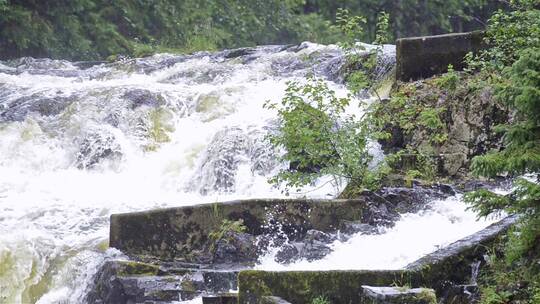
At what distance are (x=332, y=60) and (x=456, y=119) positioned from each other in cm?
430

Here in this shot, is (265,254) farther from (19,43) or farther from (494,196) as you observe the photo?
(19,43)

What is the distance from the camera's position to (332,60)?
15.8 m

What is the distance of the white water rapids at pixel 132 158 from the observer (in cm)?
998

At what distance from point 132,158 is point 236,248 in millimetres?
4041

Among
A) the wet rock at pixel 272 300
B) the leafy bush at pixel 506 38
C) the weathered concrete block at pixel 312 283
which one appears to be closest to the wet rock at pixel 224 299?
the weathered concrete block at pixel 312 283

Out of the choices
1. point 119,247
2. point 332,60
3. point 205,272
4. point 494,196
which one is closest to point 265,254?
point 205,272

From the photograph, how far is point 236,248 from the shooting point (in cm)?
992

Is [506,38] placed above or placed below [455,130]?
above

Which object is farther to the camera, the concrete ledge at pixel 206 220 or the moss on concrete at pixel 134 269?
the concrete ledge at pixel 206 220

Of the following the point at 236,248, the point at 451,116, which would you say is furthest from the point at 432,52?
the point at 236,248

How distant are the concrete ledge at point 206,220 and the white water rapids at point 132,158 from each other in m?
0.38

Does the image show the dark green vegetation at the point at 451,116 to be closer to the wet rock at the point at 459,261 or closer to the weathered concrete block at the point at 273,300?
the wet rock at the point at 459,261

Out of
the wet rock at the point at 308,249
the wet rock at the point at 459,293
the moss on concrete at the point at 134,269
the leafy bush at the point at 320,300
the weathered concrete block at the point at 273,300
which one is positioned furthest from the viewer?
the wet rock at the point at 308,249

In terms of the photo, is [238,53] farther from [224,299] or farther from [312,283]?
[312,283]
